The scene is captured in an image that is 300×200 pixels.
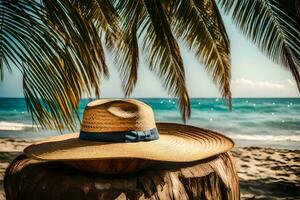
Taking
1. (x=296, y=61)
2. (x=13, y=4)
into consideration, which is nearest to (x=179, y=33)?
(x=296, y=61)

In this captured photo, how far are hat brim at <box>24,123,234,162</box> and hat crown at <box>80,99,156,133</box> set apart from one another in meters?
0.05

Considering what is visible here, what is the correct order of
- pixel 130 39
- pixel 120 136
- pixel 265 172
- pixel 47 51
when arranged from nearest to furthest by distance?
pixel 120 136 → pixel 47 51 → pixel 130 39 → pixel 265 172

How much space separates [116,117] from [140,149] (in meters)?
0.14

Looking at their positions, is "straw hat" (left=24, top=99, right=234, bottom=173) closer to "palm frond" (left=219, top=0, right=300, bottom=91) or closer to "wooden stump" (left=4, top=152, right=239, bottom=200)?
"wooden stump" (left=4, top=152, right=239, bottom=200)

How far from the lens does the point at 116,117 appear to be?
1103mm

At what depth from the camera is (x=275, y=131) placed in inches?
560

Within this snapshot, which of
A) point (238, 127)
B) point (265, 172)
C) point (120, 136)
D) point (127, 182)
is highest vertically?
point (120, 136)

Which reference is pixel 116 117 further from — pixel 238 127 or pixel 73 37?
pixel 238 127

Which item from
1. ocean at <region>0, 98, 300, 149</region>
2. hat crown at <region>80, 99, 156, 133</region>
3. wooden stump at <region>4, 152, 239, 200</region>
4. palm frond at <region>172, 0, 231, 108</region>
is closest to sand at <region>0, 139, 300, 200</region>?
palm frond at <region>172, 0, 231, 108</region>

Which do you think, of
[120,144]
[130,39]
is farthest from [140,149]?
[130,39]

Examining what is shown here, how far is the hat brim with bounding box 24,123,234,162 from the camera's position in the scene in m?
0.98

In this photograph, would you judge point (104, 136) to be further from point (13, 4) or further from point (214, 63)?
point (214, 63)

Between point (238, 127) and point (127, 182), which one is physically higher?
point (127, 182)

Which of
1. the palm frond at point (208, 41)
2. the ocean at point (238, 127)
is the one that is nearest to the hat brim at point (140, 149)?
the palm frond at point (208, 41)
